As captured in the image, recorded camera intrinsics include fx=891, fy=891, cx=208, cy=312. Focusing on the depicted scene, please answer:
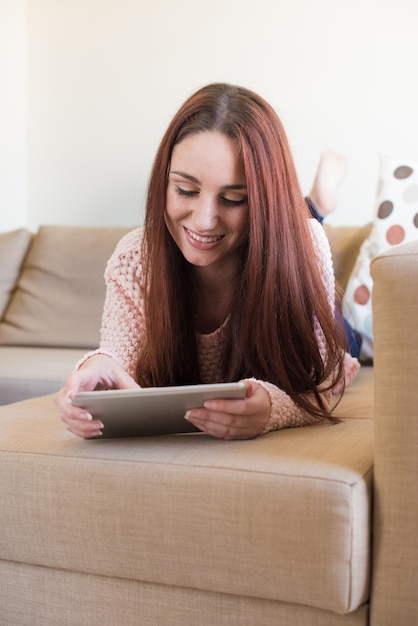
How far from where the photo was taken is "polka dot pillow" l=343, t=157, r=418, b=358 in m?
2.23

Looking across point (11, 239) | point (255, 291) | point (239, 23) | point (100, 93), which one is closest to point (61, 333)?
point (11, 239)

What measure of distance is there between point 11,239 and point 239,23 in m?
1.02

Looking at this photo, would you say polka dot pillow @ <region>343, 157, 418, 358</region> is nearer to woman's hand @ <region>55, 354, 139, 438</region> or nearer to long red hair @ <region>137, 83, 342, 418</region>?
long red hair @ <region>137, 83, 342, 418</region>

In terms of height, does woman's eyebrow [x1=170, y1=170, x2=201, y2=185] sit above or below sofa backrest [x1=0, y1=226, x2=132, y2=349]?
above

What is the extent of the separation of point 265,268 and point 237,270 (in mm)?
130

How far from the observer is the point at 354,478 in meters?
1.09

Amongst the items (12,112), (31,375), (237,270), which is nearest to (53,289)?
(31,375)

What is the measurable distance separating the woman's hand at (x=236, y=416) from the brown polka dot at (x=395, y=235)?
40.3 inches

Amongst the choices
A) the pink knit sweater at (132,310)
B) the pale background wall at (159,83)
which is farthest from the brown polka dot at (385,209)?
the pink knit sweater at (132,310)

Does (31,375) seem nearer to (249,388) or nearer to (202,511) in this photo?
(249,388)

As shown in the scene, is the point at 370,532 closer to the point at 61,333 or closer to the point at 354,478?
the point at 354,478

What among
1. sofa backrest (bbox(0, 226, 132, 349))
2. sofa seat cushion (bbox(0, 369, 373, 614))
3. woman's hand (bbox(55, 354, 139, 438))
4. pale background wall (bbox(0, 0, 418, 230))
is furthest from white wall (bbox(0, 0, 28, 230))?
sofa seat cushion (bbox(0, 369, 373, 614))

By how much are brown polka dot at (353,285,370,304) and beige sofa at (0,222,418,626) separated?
0.99 m

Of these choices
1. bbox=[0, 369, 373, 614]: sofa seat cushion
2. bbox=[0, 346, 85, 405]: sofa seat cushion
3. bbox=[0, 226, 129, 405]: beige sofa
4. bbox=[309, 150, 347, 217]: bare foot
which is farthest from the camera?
bbox=[0, 226, 129, 405]: beige sofa
